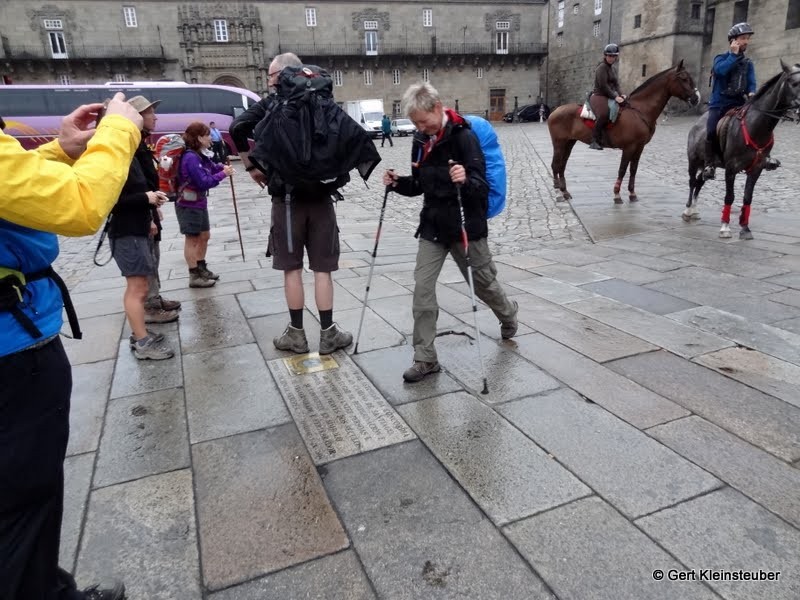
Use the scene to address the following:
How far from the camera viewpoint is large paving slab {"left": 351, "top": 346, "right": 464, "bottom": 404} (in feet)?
11.1

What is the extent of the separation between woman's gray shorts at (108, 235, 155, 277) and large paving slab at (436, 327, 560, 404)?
2.24 metres

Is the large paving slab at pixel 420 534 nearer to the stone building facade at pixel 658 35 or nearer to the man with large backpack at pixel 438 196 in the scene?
the man with large backpack at pixel 438 196

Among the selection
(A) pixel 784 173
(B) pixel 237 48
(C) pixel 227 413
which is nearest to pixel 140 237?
(C) pixel 227 413

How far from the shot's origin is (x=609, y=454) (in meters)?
2.66

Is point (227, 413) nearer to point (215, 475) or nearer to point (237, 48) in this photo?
point (215, 475)

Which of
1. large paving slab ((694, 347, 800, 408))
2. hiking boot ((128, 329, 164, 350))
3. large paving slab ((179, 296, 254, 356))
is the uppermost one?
hiking boot ((128, 329, 164, 350))

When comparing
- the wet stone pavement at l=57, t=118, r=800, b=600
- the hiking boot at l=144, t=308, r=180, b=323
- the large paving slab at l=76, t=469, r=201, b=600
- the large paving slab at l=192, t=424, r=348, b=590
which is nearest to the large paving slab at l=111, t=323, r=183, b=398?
the wet stone pavement at l=57, t=118, r=800, b=600

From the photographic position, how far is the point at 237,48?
45062 mm

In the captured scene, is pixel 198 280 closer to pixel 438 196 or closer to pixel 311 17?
pixel 438 196

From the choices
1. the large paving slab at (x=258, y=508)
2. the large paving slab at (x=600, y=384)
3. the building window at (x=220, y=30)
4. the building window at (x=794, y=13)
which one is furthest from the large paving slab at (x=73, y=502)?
the building window at (x=220, y=30)

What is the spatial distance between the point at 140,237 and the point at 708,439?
12.7ft

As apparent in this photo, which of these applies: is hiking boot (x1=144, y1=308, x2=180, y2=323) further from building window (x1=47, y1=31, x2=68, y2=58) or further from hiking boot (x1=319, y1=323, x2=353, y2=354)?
building window (x1=47, y1=31, x2=68, y2=58)

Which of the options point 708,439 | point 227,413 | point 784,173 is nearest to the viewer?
point 708,439

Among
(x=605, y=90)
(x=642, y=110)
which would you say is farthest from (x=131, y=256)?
(x=642, y=110)
